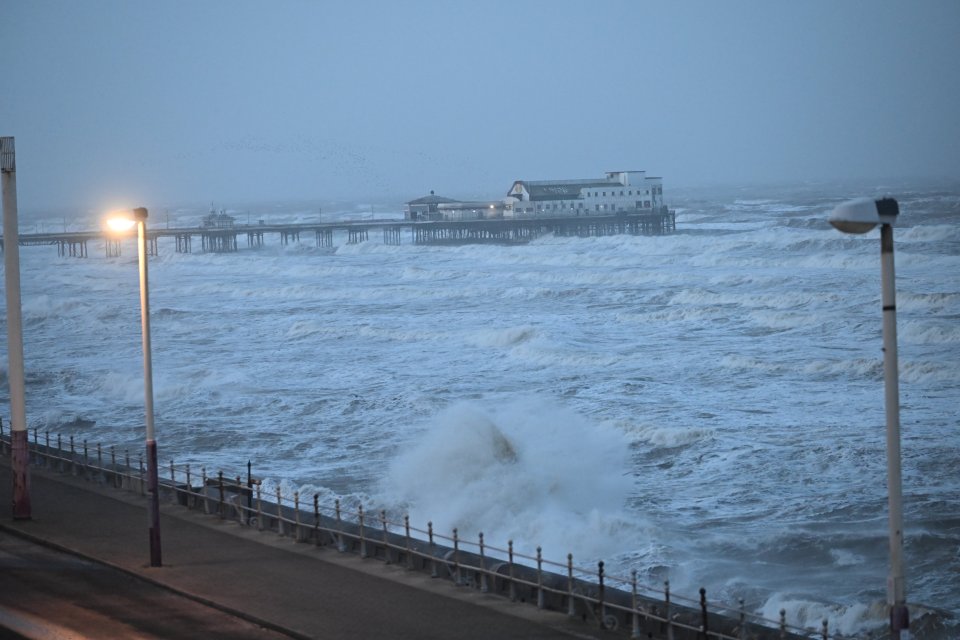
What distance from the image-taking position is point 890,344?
6.56 metres

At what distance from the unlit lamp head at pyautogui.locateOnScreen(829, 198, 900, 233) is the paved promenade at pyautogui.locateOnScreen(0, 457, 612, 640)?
183 inches

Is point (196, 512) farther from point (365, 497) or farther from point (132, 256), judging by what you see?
point (132, 256)

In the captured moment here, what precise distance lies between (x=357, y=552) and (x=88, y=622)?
3.33 meters

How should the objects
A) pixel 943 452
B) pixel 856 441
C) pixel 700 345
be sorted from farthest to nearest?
pixel 700 345 → pixel 856 441 → pixel 943 452

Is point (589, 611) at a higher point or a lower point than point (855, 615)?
higher

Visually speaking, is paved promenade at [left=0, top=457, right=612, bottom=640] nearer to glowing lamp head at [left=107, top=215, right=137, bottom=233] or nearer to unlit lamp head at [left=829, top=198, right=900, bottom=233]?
glowing lamp head at [left=107, top=215, right=137, bottom=233]

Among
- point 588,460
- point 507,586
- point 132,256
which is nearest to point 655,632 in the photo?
point 507,586

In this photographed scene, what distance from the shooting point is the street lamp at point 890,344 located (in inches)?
249

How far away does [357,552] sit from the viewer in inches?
498

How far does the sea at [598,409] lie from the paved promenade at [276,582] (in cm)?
358

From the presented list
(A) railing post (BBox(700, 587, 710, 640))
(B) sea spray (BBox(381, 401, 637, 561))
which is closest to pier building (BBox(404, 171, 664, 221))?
(B) sea spray (BBox(381, 401, 637, 561))

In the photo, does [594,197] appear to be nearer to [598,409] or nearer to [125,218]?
[598,409]

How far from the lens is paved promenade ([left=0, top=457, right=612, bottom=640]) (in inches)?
392

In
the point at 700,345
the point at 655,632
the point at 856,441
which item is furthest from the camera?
the point at 700,345
